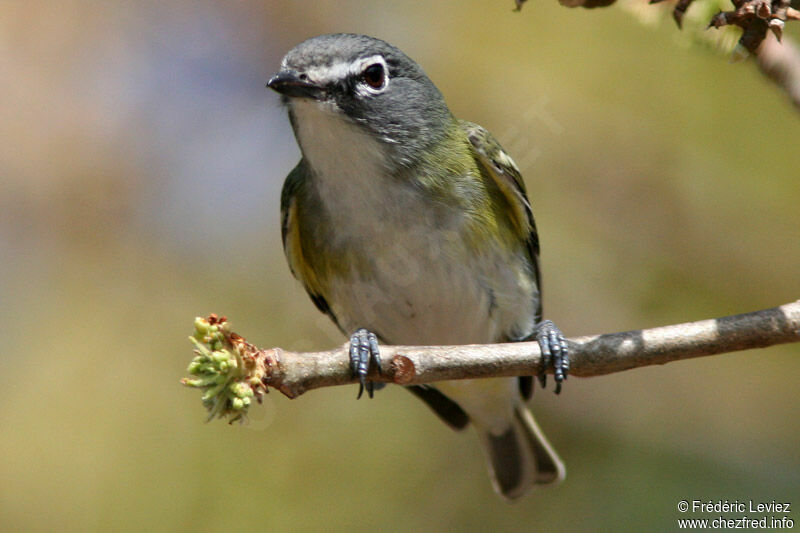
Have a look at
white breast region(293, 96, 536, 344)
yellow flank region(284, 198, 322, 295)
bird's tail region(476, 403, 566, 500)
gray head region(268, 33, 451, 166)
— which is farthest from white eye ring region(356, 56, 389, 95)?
bird's tail region(476, 403, 566, 500)

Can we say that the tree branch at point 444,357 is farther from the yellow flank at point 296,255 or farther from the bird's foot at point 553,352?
A: the yellow flank at point 296,255

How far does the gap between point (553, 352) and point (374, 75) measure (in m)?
1.47

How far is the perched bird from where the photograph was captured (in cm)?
359

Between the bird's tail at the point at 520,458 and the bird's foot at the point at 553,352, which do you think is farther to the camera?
the bird's tail at the point at 520,458

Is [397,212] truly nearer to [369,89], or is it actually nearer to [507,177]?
[369,89]

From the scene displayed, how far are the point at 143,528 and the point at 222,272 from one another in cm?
158

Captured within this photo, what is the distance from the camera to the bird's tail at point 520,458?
16.7 feet

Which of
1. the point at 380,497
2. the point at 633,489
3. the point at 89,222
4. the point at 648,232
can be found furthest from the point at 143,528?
the point at 648,232

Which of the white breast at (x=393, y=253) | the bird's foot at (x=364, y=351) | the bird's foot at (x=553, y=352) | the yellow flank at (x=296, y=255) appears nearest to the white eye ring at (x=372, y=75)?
the white breast at (x=393, y=253)

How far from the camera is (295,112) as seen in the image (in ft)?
11.8

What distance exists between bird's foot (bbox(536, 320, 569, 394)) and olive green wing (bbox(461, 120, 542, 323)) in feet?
2.23

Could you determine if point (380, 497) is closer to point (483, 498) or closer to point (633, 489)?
point (483, 498)

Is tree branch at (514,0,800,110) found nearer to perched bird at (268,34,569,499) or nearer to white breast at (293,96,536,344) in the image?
perched bird at (268,34,569,499)

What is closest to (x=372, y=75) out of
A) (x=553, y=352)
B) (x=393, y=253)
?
(x=393, y=253)
